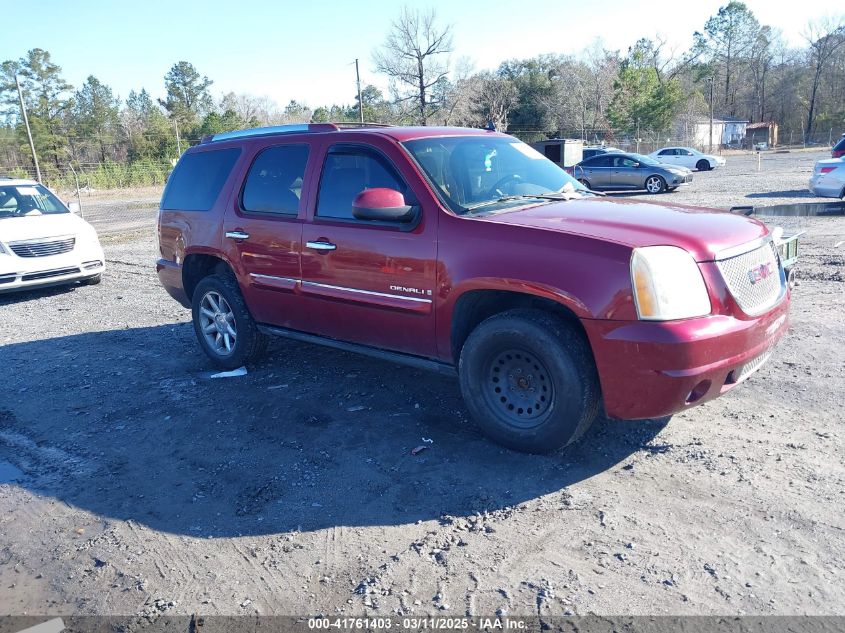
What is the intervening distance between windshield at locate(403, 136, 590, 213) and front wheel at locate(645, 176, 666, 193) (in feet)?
65.0

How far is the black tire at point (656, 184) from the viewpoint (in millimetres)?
23469

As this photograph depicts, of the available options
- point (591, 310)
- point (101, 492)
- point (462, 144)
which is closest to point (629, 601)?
point (591, 310)

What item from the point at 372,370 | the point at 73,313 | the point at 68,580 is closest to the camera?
the point at 68,580

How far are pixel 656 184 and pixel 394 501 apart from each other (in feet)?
73.2

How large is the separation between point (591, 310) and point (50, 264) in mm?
9058

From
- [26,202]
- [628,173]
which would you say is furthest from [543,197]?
[628,173]

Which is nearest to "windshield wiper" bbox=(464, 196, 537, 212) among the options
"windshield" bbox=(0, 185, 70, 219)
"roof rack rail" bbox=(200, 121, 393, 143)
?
"roof rack rail" bbox=(200, 121, 393, 143)

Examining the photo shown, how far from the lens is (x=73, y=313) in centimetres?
895

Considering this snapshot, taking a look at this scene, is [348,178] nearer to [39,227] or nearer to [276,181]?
[276,181]

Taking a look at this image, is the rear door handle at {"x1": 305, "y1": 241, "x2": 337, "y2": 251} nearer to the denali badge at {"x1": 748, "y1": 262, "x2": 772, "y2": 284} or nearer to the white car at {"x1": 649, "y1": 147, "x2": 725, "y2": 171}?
the denali badge at {"x1": 748, "y1": 262, "x2": 772, "y2": 284}

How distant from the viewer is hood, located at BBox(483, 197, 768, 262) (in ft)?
12.0

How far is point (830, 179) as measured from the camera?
48.4 ft

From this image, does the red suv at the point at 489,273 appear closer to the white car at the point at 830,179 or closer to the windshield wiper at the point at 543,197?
the windshield wiper at the point at 543,197

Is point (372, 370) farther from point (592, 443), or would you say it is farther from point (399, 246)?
point (592, 443)
